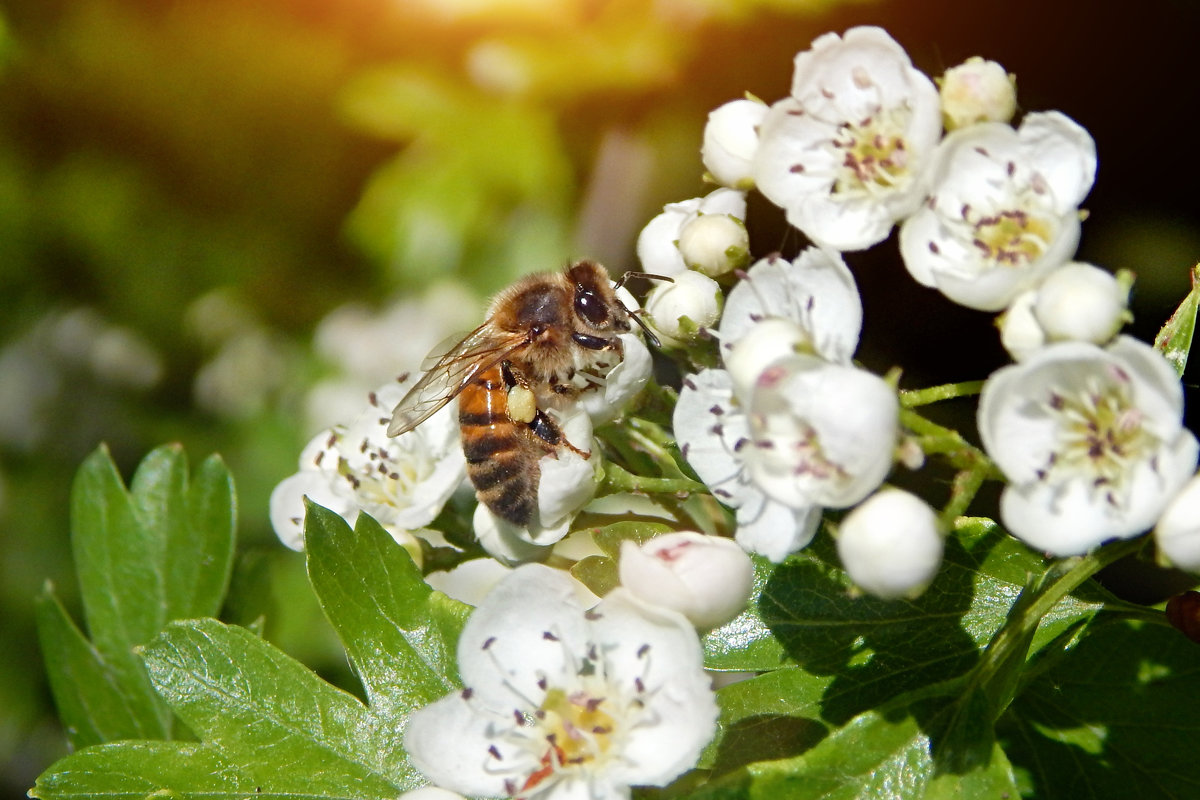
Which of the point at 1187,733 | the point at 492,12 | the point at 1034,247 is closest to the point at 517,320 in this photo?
the point at 1034,247

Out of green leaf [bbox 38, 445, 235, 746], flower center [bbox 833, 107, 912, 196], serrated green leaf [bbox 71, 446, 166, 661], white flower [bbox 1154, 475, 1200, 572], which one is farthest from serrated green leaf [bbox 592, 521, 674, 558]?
serrated green leaf [bbox 71, 446, 166, 661]

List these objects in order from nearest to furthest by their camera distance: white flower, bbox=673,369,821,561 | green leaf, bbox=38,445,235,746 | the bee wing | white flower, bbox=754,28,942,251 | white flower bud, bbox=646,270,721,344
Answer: white flower, bbox=673,369,821,561 → white flower, bbox=754,28,942,251 → white flower bud, bbox=646,270,721,344 → the bee wing → green leaf, bbox=38,445,235,746

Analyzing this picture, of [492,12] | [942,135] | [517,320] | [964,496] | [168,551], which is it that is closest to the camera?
[964,496]

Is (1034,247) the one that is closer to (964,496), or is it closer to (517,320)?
(964,496)

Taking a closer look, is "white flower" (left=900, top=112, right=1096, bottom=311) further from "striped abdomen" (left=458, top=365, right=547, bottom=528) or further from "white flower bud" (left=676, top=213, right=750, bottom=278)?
"striped abdomen" (left=458, top=365, right=547, bottom=528)

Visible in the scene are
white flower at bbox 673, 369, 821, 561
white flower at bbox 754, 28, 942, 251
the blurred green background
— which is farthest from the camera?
the blurred green background

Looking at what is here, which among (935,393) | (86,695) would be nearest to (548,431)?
(935,393)

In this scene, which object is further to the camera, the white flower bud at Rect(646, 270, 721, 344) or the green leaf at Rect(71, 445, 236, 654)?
the green leaf at Rect(71, 445, 236, 654)
